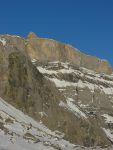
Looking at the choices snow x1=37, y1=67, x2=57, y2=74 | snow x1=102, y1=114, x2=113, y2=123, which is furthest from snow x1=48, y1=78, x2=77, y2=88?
snow x1=102, y1=114, x2=113, y2=123

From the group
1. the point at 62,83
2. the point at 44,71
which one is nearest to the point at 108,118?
the point at 62,83

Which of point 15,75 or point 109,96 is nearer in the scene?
point 15,75

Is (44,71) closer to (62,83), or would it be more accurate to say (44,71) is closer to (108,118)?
(62,83)

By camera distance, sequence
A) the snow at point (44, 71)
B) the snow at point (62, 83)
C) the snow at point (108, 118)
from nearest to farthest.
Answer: the snow at point (108, 118)
the snow at point (44, 71)
the snow at point (62, 83)

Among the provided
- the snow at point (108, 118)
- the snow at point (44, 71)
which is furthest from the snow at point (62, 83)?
the snow at point (108, 118)

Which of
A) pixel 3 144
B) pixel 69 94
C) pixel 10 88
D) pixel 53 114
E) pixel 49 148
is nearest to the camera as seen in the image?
pixel 3 144

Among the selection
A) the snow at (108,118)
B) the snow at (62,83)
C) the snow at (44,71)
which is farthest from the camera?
the snow at (62,83)

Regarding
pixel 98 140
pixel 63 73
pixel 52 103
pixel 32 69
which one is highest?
pixel 63 73

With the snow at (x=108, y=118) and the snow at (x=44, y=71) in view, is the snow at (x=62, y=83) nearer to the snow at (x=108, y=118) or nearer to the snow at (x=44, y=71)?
the snow at (x=44, y=71)

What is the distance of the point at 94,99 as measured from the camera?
145000mm

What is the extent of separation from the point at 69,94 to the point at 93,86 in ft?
43.3

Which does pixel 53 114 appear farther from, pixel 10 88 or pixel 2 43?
pixel 2 43

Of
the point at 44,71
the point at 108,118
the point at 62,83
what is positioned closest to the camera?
the point at 108,118

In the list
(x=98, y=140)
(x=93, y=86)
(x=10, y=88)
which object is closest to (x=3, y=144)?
(x=10, y=88)
